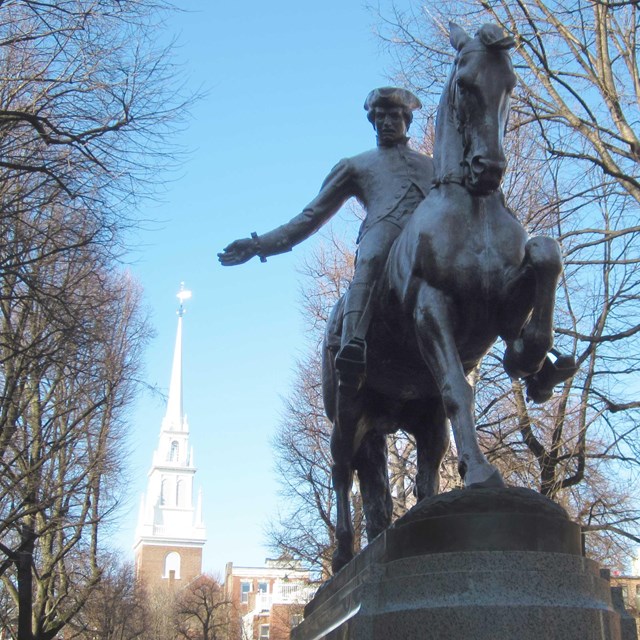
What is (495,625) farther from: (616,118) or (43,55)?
(616,118)

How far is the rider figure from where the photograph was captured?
233 inches

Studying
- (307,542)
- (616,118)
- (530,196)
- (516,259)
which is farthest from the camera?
(307,542)

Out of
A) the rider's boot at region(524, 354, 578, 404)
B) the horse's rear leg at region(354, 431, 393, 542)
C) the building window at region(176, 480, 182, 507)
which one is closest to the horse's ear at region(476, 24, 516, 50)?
the rider's boot at region(524, 354, 578, 404)

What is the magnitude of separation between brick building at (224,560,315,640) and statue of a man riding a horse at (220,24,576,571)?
3531cm

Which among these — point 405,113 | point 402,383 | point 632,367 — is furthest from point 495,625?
point 632,367

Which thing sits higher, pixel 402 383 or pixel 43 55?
pixel 43 55

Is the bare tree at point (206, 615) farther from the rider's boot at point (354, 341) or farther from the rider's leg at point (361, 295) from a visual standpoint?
the rider's boot at point (354, 341)

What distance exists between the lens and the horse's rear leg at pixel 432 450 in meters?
5.94

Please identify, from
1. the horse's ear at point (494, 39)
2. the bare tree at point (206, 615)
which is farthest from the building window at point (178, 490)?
the horse's ear at point (494, 39)

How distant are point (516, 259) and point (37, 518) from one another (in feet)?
67.1

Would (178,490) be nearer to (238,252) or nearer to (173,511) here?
(173,511)

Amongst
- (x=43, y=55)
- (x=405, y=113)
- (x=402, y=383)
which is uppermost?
(x=43, y=55)

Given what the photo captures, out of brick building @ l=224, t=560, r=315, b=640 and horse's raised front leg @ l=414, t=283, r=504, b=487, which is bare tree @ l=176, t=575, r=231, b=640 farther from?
horse's raised front leg @ l=414, t=283, r=504, b=487

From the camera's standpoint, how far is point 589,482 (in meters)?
16.9
